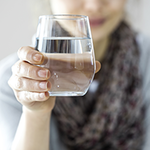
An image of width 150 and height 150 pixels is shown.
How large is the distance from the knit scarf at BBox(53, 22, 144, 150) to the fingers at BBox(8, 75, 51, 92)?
0.62 m

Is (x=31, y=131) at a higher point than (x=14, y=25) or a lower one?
lower

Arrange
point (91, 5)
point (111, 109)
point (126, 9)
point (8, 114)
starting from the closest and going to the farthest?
point (8, 114), point (91, 5), point (111, 109), point (126, 9)

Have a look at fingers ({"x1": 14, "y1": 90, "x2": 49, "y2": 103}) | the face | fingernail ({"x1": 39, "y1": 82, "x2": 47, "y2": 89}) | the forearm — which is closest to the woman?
the face

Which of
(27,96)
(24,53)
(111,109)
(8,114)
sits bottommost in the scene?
(111,109)

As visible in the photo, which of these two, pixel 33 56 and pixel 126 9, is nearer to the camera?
pixel 33 56

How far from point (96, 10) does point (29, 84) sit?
63 cm

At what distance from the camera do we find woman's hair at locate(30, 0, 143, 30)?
1248 mm

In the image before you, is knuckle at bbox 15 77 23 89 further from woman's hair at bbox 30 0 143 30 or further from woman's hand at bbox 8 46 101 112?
woman's hair at bbox 30 0 143 30

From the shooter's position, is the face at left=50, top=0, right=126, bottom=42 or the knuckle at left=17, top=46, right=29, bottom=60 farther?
the face at left=50, top=0, right=126, bottom=42

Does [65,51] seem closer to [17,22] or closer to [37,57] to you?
[37,57]

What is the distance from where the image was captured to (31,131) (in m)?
0.61

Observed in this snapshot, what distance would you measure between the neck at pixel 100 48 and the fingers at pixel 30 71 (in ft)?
2.86

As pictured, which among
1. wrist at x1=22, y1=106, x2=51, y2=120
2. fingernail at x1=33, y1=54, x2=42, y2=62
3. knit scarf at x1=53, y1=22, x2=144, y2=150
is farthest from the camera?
knit scarf at x1=53, y1=22, x2=144, y2=150

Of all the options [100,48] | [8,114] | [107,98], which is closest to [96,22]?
[100,48]
